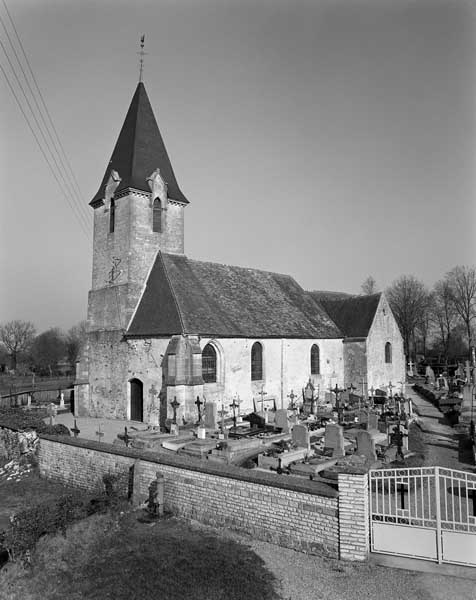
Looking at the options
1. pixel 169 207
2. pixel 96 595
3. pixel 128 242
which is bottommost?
pixel 96 595

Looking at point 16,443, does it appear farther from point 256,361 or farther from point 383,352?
point 383,352

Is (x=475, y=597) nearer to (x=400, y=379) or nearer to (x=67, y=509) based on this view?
(x=67, y=509)

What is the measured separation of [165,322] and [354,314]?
14857 mm

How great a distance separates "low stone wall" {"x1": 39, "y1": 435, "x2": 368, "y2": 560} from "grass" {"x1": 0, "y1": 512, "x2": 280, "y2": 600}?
1.71ft

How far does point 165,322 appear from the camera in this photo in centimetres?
2105

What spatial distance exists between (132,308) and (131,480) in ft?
41.9

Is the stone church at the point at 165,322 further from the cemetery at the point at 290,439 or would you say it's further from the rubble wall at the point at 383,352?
the cemetery at the point at 290,439

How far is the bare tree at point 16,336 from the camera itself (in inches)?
2948

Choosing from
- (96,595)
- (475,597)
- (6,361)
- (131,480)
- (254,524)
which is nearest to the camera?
(475,597)

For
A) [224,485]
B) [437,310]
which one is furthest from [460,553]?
[437,310]

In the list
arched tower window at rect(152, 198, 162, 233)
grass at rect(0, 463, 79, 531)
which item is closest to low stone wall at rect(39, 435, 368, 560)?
grass at rect(0, 463, 79, 531)

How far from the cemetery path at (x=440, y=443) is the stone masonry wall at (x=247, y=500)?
7508 millimetres

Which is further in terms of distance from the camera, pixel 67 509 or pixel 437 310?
pixel 437 310

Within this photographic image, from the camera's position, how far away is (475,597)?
6.43 m
